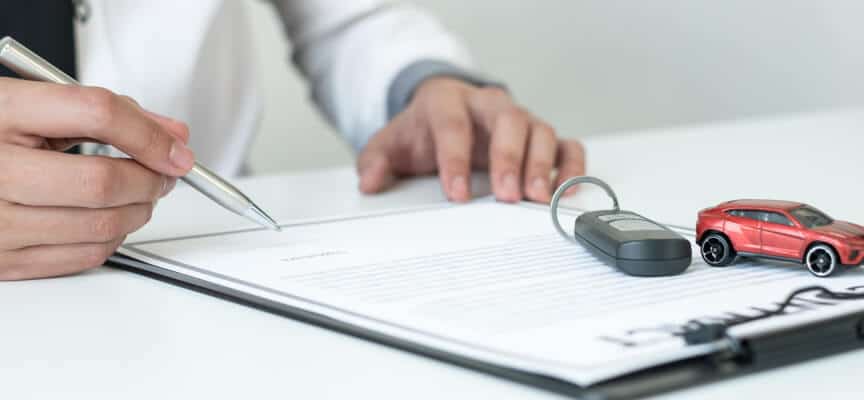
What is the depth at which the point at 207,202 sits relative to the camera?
846mm

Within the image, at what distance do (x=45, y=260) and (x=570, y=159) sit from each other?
0.50 m

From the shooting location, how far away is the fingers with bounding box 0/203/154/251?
1.81 feet

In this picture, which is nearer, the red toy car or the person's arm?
the red toy car

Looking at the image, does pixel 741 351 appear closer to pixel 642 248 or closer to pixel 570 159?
pixel 642 248

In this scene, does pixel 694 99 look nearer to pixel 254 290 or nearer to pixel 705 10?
pixel 705 10

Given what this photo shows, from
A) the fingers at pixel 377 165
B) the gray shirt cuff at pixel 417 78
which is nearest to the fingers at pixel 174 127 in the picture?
the fingers at pixel 377 165

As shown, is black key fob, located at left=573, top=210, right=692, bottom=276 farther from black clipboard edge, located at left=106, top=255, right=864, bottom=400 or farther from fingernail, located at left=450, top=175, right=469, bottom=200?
fingernail, located at left=450, top=175, right=469, bottom=200

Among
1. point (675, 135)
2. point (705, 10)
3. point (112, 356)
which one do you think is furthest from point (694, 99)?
point (112, 356)

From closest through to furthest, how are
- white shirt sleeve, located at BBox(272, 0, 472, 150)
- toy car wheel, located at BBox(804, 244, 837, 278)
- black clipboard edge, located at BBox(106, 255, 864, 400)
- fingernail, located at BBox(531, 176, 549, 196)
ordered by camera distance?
black clipboard edge, located at BBox(106, 255, 864, 400)
toy car wheel, located at BBox(804, 244, 837, 278)
fingernail, located at BBox(531, 176, 549, 196)
white shirt sleeve, located at BBox(272, 0, 472, 150)

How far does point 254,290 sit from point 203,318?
3 cm

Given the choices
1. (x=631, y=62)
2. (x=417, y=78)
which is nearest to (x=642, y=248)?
(x=417, y=78)

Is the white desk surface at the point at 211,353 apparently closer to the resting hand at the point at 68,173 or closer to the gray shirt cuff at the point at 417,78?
the resting hand at the point at 68,173

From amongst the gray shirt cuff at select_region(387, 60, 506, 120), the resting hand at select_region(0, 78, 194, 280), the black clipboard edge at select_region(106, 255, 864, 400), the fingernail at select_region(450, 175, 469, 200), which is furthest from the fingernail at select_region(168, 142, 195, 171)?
the gray shirt cuff at select_region(387, 60, 506, 120)

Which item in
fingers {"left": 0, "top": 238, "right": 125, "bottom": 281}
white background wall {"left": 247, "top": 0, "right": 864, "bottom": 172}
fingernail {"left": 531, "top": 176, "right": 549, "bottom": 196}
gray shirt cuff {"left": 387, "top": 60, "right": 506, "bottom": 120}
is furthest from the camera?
white background wall {"left": 247, "top": 0, "right": 864, "bottom": 172}
